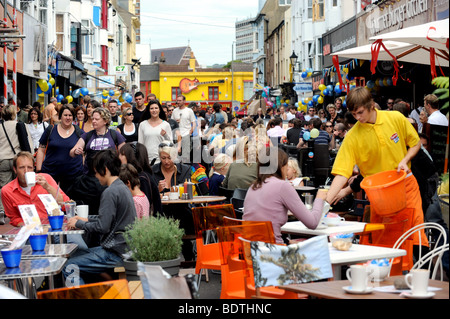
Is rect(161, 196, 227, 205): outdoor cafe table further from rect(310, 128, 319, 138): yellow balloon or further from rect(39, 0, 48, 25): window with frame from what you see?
rect(39, 0, 48, 25): window with frame

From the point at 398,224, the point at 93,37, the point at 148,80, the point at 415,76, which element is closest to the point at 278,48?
the point at 93,37

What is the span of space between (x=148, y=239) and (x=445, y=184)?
2.77 m

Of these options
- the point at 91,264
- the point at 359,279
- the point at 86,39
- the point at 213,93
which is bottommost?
the point at 91,264

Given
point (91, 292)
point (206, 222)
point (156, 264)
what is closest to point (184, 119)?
point (206, 222)

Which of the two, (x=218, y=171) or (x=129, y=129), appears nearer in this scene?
(x=218, y=171)

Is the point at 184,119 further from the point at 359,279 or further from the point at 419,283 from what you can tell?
the point at 419,283

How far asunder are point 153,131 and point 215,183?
2399 millimetres

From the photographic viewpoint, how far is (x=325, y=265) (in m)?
4.61

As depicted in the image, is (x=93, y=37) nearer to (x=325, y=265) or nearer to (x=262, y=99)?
(x=262, y=99)

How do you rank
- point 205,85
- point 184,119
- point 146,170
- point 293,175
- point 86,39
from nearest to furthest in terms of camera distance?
point 146,170, point 293,175, point 184,119, point 86,39, point 205,85

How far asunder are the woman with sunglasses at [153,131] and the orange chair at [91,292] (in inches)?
349

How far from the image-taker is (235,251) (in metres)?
5.97

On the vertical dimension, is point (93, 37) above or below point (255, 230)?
above

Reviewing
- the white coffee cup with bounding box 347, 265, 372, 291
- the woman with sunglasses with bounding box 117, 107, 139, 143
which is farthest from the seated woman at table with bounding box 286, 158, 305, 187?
the white coffee cup with bounding box 347, 265, 372, 291
